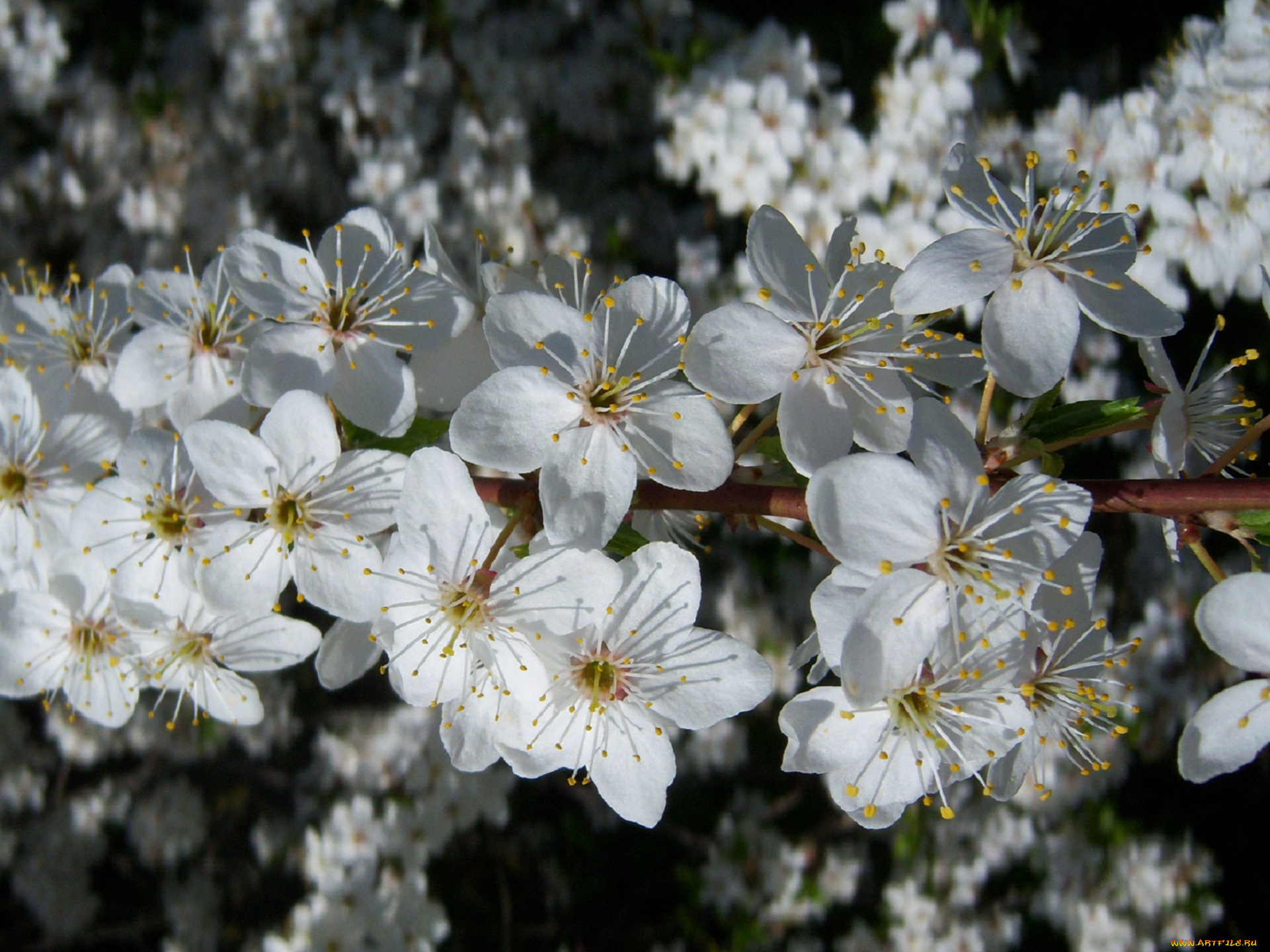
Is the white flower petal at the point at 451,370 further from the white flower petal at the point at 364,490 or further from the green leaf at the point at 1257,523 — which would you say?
the green leaf at the point at 1257,523

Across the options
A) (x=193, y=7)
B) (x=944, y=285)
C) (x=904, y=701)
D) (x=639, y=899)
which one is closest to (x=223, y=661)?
(x=904, y=701)

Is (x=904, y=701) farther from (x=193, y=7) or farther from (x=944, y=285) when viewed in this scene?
(x=193, y=7)

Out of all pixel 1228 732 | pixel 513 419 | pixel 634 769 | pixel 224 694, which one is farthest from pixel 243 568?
pixel 1228 732

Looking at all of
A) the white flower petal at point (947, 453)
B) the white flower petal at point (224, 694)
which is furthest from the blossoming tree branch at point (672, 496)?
the white flower petal at point (224, 694)

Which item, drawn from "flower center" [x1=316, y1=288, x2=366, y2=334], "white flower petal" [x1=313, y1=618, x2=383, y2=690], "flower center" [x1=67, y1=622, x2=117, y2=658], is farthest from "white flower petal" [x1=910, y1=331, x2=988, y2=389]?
"flower center" [x1=67, y1=622, x2=117, y2=658]

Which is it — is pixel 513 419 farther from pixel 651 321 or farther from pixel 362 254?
pixel 362 254

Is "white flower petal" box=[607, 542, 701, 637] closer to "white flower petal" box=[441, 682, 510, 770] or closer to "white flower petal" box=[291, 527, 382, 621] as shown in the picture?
"white flower petal" box=[441, 682, 510, 770]
